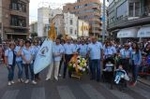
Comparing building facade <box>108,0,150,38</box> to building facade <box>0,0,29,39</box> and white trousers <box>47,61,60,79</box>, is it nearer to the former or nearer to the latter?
white trousers <box>47,61,60,79</box>

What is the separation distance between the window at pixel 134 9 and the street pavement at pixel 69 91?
Result: 1212 inches

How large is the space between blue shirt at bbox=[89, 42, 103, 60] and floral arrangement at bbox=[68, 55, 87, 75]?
74 centimetres

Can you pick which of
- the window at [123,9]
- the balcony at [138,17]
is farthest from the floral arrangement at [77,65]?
the window at [123,9]

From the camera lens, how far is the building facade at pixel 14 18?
6331 cm

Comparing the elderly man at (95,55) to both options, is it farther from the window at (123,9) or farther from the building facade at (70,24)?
the building facade at (70,24)

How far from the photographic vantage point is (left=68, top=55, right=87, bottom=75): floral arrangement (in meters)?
16.2

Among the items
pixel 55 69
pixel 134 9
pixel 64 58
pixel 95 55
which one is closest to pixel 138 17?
pixel 134 9

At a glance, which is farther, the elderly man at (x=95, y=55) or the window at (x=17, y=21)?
the window at (x=17, y=21)

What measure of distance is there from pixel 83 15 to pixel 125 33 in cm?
10529

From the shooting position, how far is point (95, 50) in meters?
15.8

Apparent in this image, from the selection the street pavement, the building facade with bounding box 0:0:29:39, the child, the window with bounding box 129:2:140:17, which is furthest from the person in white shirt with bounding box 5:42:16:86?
the building facade with bounding box 0:0:29:39

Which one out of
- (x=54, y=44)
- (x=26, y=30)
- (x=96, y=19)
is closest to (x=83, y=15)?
(x=96, y=19)

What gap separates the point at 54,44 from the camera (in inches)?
641

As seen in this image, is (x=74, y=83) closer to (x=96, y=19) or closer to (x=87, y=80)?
(x=87, y=80)
